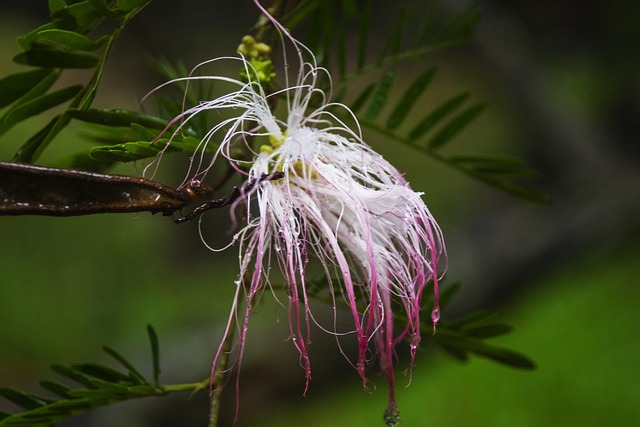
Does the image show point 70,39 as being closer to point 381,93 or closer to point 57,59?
point 57,59

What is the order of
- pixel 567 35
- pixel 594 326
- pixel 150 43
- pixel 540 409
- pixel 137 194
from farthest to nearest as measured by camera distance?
pixel 150 43 < pixel 567 35 < pixel 594 326 < pixel 540 409 < pixel 137 194

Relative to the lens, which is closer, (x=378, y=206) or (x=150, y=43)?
(x=378, y=206)

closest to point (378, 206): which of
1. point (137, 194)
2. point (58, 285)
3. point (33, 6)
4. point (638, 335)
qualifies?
point (137, 194)

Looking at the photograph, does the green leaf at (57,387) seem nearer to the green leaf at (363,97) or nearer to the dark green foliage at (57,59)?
the dark green foliage at (57,59)

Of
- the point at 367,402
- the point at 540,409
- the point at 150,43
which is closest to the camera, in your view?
the point at 540,409

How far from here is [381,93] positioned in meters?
0.74

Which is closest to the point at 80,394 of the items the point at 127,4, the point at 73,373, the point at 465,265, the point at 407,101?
the point at 73,373

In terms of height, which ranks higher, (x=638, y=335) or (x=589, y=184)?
(x=589, y=184)

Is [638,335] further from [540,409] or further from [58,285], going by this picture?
[58,285]

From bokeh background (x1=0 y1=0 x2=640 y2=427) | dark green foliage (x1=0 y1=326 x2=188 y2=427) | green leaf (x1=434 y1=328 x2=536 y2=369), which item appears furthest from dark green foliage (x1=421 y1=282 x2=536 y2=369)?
bokeh background (x1=0 y1=0 x2=640 y2=427)

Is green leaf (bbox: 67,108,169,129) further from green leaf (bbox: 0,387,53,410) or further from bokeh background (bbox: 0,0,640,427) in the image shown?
bokeh background (bbox: 0,0,640,427)

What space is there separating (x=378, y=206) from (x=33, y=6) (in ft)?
8.89

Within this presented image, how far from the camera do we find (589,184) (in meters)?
2.17

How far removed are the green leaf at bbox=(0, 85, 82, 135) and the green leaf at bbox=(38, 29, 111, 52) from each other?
0.04 metres
